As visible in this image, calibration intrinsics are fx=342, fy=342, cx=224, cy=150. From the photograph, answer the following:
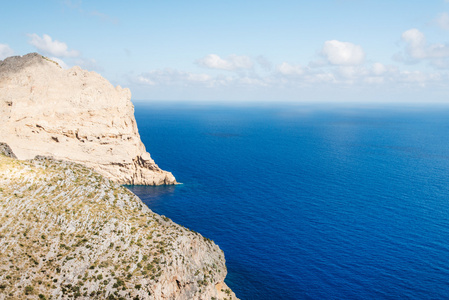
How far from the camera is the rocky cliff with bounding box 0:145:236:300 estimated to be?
121ft

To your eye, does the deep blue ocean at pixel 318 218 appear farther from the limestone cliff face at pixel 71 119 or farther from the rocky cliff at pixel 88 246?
the rocky cliff at pixel 88 246

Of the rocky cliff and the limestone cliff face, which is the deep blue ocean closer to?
the limestone cliff face

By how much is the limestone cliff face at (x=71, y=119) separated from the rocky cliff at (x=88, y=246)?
38.1 m

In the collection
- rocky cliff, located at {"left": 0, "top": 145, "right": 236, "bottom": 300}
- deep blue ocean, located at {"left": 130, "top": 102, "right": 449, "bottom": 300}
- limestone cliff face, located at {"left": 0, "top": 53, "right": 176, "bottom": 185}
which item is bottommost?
deep blue ocean, located at {"left": 130, "top": 102, "right": 449, "bottom": 300}

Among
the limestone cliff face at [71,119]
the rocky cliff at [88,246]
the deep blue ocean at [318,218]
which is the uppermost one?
the limestone cliff face at [71,119]

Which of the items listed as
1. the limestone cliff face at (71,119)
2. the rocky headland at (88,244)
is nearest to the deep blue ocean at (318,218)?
the limestone cliff face at (71,119)

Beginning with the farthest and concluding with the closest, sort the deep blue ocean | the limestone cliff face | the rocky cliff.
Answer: the limestone cliff face
the deep blue ocean
the rocky cliff

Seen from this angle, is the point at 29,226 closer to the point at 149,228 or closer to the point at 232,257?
the point at 149,228

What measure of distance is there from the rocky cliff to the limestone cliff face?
38.1 meters

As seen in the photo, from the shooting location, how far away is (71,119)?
89.8 metres

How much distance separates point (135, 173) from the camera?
10112 centimetres

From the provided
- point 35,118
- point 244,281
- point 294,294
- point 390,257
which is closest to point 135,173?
point 35,118

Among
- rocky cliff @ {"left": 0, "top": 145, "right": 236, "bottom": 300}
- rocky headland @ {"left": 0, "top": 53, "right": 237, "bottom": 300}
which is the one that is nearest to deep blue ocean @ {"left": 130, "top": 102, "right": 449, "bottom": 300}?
rocky headland @ {"left": 0, "top": 53, "right": 237, "bottom": 300}

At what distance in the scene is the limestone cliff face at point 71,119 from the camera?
82.9 meters
